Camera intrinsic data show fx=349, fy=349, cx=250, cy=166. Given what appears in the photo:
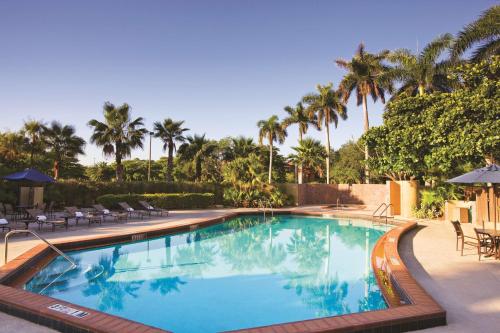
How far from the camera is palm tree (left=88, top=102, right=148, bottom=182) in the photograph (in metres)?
26.7

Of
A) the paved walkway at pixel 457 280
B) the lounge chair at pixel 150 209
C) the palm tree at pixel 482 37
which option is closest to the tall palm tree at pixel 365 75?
the palm tree at pixel 482 37

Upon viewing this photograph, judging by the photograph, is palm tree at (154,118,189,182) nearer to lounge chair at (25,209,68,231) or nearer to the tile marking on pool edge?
lounge chair at (25,209,68,231)

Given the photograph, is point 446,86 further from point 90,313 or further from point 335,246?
point 90,313

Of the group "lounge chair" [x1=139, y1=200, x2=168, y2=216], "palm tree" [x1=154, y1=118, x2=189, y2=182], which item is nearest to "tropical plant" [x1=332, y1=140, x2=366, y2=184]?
"palm tree" [x1=154, y1=118, x2=189, y2=182]

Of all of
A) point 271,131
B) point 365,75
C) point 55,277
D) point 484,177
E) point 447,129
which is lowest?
point 55,277

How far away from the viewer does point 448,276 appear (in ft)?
23.3

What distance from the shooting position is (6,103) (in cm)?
1972

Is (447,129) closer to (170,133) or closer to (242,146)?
(170,133)

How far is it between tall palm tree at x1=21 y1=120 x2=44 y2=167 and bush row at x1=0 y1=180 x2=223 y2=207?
30.0ft

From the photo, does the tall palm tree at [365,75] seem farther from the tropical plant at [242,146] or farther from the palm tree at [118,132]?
the palm tree at [118,132]

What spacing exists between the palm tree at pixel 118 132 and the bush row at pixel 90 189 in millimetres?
4644

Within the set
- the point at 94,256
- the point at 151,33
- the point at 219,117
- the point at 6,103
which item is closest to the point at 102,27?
the point at 151,33

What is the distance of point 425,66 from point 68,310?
2331 centimetres

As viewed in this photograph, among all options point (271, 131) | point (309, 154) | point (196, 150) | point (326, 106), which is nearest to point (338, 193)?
point (309, 154)
